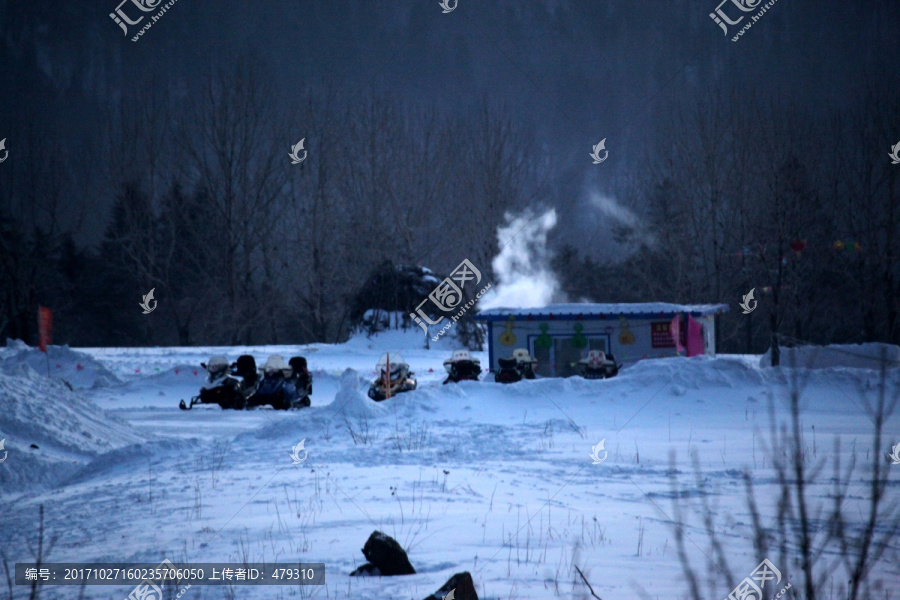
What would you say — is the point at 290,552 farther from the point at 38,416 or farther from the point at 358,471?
the point at 38,416

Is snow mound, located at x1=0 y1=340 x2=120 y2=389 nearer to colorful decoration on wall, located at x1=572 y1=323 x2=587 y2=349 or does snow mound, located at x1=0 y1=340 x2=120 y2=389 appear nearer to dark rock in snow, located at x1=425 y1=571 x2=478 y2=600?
colorful decoration on wall, located at x1=572 y1=323 x2=587 y2=349

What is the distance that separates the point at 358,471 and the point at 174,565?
3.60m

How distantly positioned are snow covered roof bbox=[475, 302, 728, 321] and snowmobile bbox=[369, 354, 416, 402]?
3.45 m

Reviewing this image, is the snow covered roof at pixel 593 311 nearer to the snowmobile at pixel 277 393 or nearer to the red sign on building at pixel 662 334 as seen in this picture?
the red sign on building at pixel 662 334

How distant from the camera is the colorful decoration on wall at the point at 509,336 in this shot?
2100 centimetres

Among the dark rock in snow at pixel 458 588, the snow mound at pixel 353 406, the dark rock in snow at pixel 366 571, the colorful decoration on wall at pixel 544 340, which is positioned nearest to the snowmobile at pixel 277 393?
the snow mound at pixel 353 406

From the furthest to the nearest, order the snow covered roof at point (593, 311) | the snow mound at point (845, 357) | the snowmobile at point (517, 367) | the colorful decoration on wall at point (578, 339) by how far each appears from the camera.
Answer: the colorful decoration on wall at point (578, 339), the snow covered roof at point (593, 311), the snow mound at point (845, 357), the snowmobile at point (517, 367)

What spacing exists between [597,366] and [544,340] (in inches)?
86.7

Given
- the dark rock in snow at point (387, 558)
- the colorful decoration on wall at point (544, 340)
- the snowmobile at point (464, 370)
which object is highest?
the colorful decoration on wall at point (544, 340)

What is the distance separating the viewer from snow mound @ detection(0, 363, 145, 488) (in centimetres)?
953

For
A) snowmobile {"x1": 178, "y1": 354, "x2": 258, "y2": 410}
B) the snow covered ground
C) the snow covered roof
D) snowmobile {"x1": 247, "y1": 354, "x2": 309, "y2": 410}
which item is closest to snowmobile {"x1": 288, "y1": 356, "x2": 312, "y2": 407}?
snowmobile {"x1": 247, "y1": 354, "x2": 309, "y2": 410}

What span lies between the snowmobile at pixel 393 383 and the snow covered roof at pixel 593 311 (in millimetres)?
3451

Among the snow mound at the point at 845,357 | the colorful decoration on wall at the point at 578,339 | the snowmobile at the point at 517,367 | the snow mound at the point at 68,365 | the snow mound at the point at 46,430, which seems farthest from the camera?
the snow mound at the point at 68,365

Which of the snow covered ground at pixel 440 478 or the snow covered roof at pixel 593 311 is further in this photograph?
the snow covered roof at pixel 593 311
